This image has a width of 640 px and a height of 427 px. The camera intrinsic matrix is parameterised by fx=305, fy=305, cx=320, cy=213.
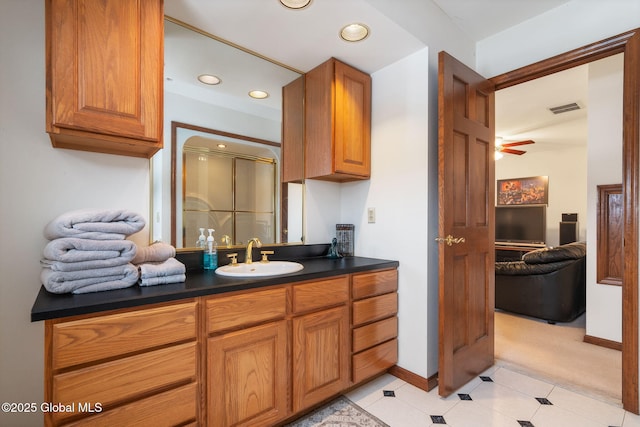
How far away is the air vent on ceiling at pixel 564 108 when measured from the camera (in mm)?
3796

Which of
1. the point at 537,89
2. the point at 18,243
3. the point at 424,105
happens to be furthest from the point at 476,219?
the point at 18,243

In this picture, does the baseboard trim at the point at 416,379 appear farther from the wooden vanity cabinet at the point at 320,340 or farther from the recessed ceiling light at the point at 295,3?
the recessed ceiling light at the point at 295,3

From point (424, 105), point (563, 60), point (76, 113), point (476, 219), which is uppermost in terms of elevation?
point (563, 60)

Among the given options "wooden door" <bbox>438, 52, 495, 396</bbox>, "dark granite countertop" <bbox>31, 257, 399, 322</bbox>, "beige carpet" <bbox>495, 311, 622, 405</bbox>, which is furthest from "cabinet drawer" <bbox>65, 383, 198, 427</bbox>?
"beige carpet" <bbox>495, 311, 622, 405</bbox>

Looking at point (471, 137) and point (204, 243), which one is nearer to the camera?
point (204, 243)

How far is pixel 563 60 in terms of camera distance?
2.00 metres

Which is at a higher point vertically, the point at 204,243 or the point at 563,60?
the point at 563,60

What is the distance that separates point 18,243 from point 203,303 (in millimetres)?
824

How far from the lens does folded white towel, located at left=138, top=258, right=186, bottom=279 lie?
1.31 m

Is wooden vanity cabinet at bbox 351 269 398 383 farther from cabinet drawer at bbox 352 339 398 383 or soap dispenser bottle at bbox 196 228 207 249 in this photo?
soap dispenser bottle at bbox 196 228 207 249

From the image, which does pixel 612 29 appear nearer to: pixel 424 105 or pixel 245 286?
pixel 424 105

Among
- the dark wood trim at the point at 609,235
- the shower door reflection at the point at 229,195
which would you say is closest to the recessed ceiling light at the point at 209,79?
the shower door reflection at the point at 229,195

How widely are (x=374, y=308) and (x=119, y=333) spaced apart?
144 centimetres

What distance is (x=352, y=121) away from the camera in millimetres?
2254
